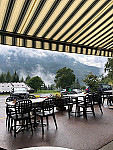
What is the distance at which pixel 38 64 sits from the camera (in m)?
141

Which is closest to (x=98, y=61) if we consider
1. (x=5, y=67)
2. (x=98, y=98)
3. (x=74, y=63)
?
(x=74, y=63)

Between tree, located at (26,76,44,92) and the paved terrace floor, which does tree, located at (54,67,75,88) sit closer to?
tree, located at (26,76,44,92)

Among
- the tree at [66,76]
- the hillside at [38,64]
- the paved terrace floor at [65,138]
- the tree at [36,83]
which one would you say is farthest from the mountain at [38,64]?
the paved terrace floor at [65,138]

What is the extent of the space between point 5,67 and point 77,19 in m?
129

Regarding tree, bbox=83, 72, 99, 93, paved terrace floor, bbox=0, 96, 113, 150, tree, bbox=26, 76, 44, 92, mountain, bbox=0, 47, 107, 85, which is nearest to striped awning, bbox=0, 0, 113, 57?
paved terrace floor, bbox=0, 96, 113, 150

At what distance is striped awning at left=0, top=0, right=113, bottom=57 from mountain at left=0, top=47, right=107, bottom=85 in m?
118

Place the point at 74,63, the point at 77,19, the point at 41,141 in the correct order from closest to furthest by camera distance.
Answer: the point at 77,19
the point at 41,141
the point at 74,63

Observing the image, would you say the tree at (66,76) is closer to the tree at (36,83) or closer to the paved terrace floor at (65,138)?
the tree at (36,83)

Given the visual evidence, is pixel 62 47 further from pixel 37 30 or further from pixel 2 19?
pixel 2 19

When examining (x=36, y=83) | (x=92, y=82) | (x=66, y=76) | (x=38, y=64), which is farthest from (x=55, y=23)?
(x=38, y=64)

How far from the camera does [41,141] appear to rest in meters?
3.64

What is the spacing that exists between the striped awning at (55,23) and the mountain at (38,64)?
387ft

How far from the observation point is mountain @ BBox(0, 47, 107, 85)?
129 m

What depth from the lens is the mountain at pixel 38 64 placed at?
12912 centimetres
